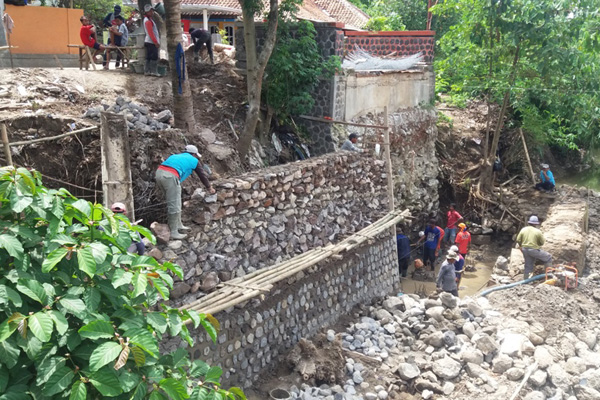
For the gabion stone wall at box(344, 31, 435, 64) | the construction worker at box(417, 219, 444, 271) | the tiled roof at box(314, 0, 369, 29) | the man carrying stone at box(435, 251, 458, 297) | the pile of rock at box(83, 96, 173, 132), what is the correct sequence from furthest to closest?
1. the tiled roof at box(314, 0, 369, 29)
2. the gabion stone wall at box(344, 31, 435, 64)
3. the construction worker at box(417, 219, 444, 271)
4. the man carrying stone at box(435, 251, 458, 297)
5. the pile of rock at box(83, 96, 173, 132)

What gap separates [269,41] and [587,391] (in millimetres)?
7289

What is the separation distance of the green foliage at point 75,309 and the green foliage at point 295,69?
794 cm

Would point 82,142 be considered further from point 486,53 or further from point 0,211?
point 486,53

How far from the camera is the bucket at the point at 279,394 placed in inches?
304

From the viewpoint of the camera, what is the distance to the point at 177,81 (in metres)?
10.3

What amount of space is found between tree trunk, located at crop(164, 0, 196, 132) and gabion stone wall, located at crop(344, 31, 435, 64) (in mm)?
4414

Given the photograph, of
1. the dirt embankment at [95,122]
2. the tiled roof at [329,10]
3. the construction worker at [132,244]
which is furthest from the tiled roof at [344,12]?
the construction worker at [132,244]

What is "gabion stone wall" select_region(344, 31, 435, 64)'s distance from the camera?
13855 millimetres

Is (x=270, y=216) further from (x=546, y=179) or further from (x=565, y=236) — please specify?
(x=546, y=179)

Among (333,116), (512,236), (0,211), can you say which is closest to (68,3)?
(333,116)

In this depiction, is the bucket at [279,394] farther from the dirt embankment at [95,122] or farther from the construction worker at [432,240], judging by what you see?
the construction worker at [432,240]

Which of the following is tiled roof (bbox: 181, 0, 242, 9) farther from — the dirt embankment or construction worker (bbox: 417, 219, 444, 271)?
construction worker (bbox: 417, 219, 444, 271)

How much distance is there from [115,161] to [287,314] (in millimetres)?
3287

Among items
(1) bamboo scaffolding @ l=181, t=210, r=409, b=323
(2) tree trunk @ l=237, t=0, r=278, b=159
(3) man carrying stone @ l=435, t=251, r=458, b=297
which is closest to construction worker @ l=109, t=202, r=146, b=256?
(1) bamboo scaffolding @ l=181, t=210, r=409, b=323
